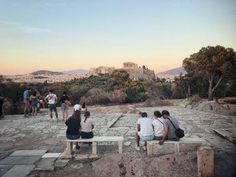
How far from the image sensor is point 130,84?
98.3ft

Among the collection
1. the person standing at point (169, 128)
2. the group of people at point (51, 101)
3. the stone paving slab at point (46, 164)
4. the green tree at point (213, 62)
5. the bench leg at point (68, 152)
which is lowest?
the stone paving slab at point (46, 164)

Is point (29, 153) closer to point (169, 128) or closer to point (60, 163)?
point (60, 163)

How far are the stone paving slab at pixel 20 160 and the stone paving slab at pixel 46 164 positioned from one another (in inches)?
9.7

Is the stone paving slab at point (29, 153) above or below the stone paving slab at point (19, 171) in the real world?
above

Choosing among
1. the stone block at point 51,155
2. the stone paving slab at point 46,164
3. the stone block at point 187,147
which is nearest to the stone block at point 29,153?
the stone block at point 51,155

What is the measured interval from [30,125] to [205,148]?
370 inches

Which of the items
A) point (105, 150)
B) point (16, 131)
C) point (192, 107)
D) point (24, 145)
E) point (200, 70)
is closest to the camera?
point (105, 150)

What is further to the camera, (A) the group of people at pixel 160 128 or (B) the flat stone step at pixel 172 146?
(A) the group of people at pixel 160 128

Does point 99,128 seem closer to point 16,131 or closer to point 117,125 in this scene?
point 117,125

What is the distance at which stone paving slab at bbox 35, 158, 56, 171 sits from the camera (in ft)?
22.3

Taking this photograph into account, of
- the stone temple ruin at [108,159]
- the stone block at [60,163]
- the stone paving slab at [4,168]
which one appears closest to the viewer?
the stone temple ruin at [108,159]

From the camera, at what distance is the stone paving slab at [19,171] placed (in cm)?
643

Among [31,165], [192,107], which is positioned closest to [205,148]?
[31,165]

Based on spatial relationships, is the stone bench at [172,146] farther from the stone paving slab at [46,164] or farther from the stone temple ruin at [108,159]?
the stone paving slab at [46,164]
